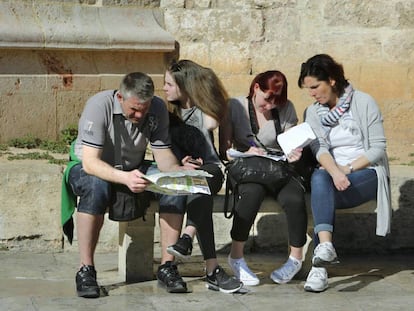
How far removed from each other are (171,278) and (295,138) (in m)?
1.16

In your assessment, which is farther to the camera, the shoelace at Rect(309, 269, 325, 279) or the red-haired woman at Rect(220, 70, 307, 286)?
the red-haired woman at Rect(220, 70, 307, 286)

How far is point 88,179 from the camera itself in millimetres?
5992

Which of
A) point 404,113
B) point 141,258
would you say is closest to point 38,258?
point 141,258

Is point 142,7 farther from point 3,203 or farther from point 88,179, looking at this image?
point 88,179

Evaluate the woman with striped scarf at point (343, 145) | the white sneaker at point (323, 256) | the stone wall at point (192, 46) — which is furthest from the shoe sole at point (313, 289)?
the stone wall at point (192, 46)

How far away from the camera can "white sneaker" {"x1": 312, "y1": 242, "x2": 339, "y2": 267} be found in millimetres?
6125

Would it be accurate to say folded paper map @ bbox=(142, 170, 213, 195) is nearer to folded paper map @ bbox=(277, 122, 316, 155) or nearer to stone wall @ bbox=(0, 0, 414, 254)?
folded paper map @ bbox=(277, 122, 316, 155)

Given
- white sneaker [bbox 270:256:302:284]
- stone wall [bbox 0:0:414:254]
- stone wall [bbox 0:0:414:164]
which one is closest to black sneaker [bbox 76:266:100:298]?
white sneaker [bbox 270:256:302:284]

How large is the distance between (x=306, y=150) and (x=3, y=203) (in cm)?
202

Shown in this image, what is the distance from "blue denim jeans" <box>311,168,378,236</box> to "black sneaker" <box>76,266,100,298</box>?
4.46ft

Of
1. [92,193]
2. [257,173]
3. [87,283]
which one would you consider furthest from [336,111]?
[87,283]

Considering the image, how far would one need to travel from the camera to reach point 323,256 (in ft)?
20.1

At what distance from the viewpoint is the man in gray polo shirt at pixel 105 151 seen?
19.4 ft

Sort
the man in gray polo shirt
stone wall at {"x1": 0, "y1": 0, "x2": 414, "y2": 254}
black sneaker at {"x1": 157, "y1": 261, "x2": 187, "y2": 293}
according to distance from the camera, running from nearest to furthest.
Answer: the man in gray polo shirt
black sneaker at {"x1": 157, "y1": 261, "x2": 187, "y2": 293}
stone wall at {"x1": 0, "y1": 0, "x2": 414, "y2": 254}
